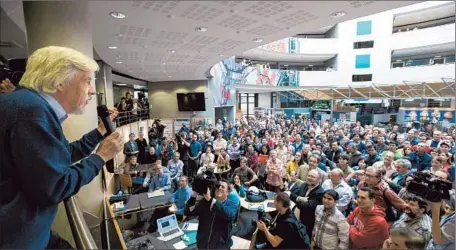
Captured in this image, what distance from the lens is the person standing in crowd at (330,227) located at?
2.42 m

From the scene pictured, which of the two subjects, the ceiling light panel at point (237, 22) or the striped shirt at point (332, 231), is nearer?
the striped shirt at point (332, 231)

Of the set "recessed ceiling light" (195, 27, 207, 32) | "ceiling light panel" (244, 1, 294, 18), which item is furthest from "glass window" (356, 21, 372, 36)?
"ceiling light panel" (244, 1, 294, 18)

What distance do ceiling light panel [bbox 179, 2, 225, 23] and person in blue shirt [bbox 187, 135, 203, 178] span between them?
15.3ft

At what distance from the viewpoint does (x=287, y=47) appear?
18.8 meters

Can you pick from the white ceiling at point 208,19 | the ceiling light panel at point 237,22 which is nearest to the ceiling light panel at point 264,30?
the white ceiling at point 208,19

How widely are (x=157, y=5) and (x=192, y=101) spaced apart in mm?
9145

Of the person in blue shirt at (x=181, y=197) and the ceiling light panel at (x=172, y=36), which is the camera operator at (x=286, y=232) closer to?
the person in blue shirt at (x=181, y=197)

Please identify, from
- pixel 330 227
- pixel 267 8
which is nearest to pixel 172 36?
pixel 267 8

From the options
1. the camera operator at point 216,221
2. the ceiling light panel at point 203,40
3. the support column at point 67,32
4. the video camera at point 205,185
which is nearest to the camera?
the support column at point 67,32

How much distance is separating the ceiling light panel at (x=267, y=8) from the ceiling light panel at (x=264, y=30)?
0.44 m

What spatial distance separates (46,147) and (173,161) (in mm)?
5116

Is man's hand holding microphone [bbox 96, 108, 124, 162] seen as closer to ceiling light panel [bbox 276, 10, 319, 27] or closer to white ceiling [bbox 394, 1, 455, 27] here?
ceiling light panel [bbox 276, 10, 319, 27]

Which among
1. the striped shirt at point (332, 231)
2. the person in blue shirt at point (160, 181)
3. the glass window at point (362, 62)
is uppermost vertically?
the glass window at point (362, 62)

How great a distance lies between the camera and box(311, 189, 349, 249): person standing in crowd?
242 centimetres
